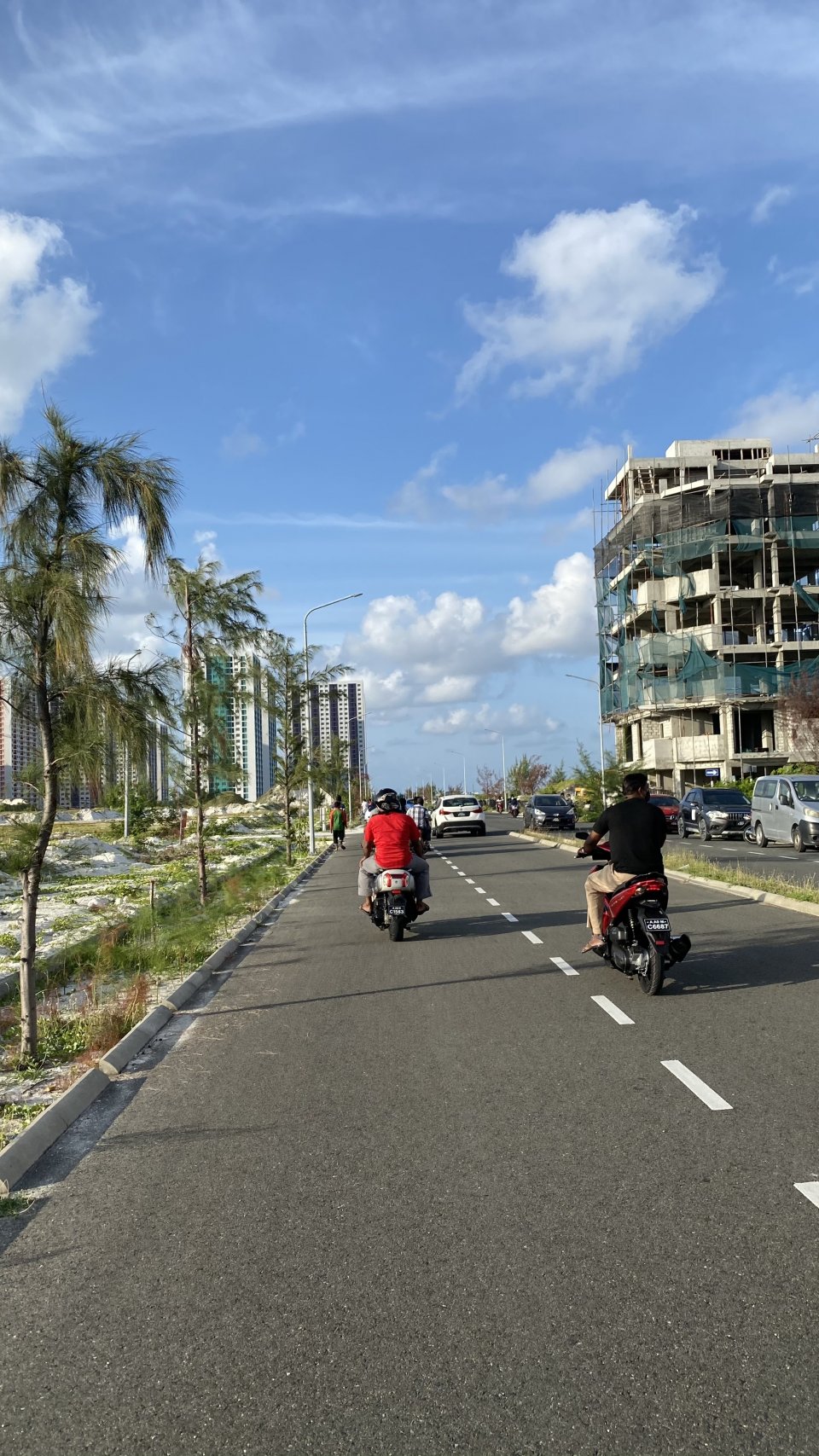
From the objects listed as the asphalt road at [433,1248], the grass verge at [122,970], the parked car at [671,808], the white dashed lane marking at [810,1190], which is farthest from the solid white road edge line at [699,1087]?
the parked car at [671,808]

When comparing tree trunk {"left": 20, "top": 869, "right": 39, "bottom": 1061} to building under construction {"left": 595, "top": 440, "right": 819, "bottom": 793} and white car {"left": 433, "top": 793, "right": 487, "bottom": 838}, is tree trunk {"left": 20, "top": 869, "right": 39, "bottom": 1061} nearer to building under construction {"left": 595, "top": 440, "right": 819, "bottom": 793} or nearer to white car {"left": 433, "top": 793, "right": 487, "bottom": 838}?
white car {"left": 433, "top": 793, "right": 487, "bottom": 838}

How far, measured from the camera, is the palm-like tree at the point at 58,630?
8.31m

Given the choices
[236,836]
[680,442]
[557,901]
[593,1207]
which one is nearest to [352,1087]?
[593,1207]

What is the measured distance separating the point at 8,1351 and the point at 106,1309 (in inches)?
14.9

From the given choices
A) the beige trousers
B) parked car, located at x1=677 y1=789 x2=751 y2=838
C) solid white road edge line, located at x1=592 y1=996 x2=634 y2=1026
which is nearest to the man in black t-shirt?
the beige trousers

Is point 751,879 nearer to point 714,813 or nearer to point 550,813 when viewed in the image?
point 714,813

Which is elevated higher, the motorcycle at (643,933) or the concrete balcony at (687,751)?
the concrete balcony at (687,751)

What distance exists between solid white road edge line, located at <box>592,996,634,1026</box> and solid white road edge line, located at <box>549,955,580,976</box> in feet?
4.80

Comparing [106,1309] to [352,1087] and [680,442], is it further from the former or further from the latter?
[680,442]

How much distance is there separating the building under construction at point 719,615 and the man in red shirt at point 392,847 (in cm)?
6182

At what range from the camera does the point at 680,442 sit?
89.4 metres

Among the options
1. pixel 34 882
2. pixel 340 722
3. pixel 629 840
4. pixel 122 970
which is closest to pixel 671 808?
pixel 122 970

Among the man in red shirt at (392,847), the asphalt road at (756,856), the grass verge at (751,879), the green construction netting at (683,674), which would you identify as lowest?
the asphalt road at (756,856)

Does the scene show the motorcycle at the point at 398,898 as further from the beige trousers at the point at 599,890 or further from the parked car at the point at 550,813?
the parked car at the point at 550,813
